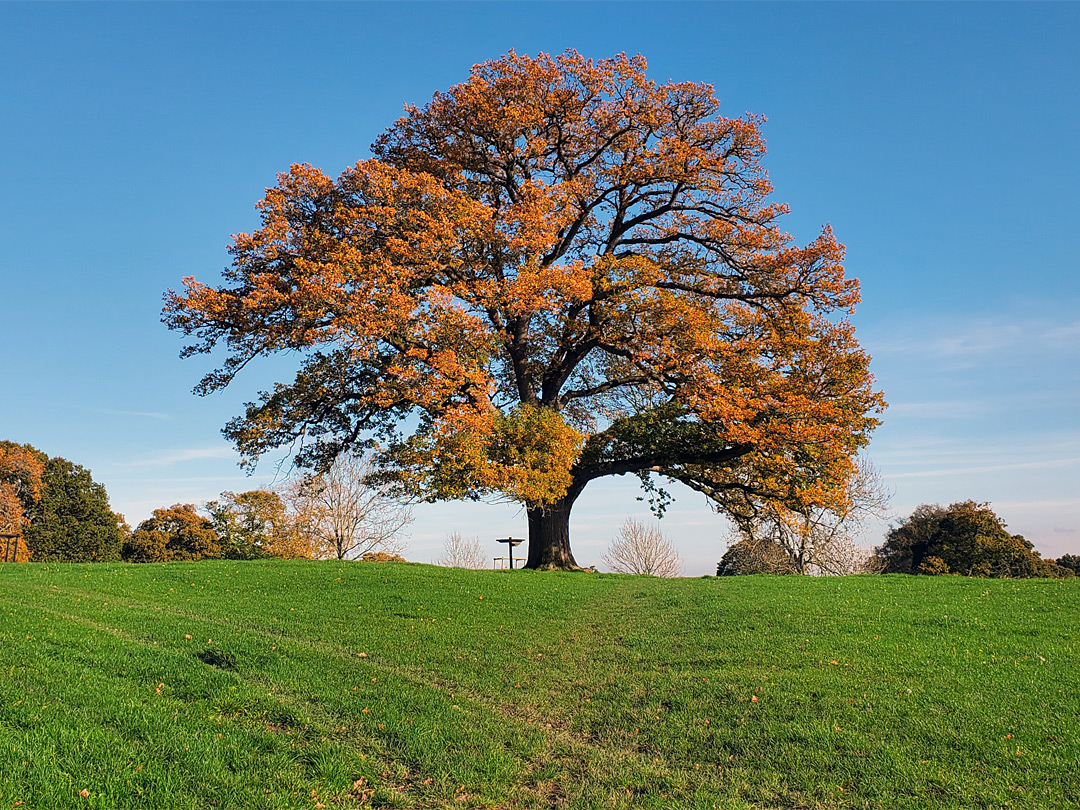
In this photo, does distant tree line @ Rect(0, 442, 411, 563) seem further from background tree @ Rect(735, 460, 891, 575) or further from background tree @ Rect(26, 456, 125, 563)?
background tree @ Rect(735, 460, 891, 575)

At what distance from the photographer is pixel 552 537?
2502 cm

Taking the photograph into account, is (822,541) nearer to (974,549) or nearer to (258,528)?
(974,549)

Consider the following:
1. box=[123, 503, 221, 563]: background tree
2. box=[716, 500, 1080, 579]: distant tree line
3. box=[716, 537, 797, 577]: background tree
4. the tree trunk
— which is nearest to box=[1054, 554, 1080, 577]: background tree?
box=[716, 500, 1080, 579]: distant tree line

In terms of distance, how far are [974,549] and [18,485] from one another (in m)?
51.6

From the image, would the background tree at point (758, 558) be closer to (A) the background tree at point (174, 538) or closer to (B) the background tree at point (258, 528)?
(B) the background tree at point (258, 528)

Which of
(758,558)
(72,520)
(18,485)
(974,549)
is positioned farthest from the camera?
(72,520)

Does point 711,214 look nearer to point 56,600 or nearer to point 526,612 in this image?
point 526,612

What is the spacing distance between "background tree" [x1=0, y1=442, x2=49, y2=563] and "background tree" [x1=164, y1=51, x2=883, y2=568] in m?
26.1

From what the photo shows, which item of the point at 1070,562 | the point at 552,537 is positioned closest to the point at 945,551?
the point at 1070,562

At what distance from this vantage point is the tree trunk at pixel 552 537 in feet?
81.3

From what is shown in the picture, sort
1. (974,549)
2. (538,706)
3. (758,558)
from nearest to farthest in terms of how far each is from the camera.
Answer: (538,706) < (974,549) < (758,558)

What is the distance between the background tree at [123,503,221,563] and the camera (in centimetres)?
4278

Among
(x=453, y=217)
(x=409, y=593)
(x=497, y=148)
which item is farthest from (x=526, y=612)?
(x=497, y=148)

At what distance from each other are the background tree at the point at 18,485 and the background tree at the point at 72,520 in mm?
635
